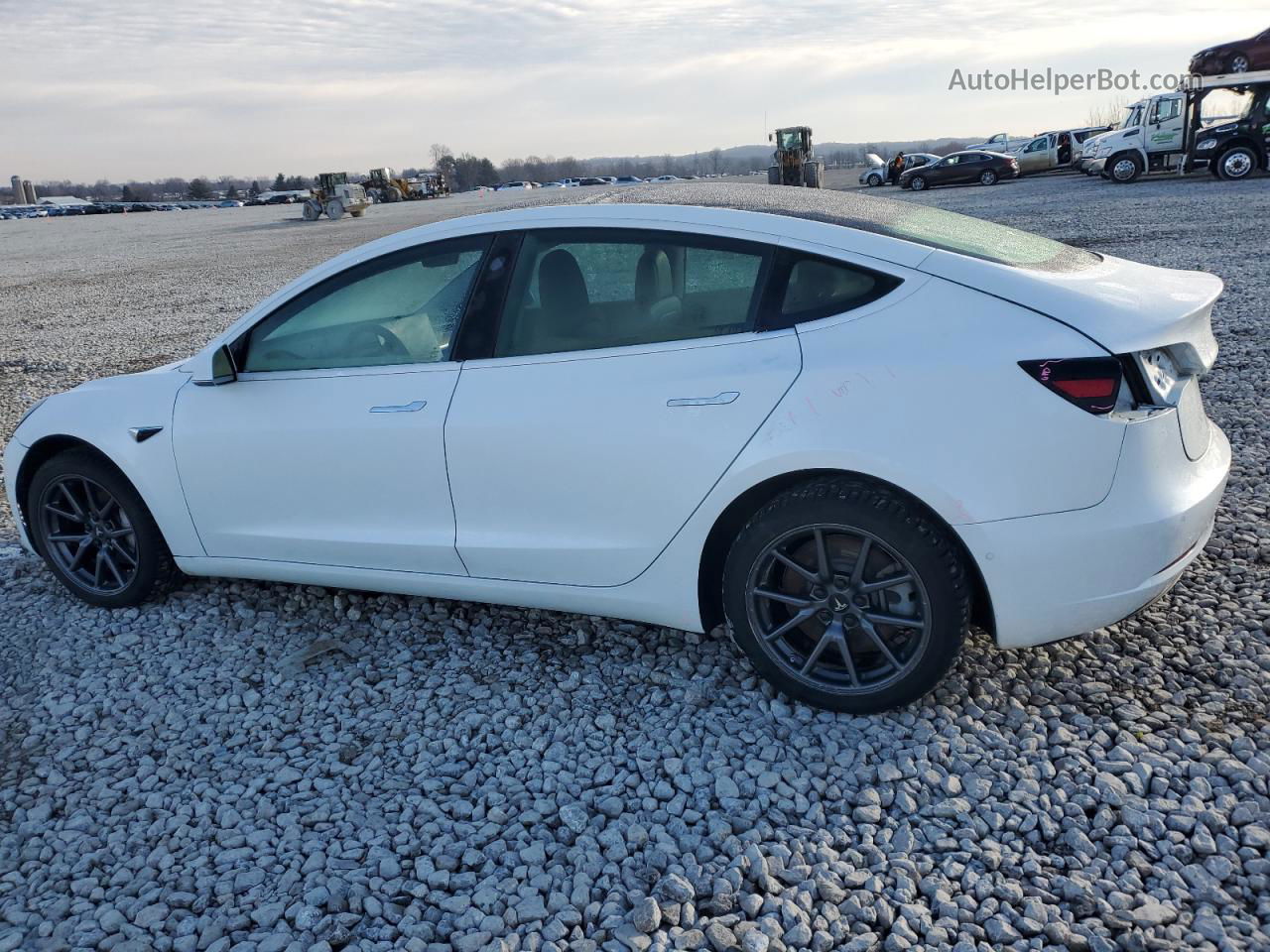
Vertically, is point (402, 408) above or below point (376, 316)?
below

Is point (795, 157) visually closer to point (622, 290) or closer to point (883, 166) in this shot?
point (883, 166)

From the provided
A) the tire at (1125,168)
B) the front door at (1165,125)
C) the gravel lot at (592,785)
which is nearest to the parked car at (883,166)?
the tire at (1125,168)

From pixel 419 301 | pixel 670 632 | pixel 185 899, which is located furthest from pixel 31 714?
pixel 670 632

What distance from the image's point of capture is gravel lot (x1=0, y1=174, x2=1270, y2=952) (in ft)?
7.82

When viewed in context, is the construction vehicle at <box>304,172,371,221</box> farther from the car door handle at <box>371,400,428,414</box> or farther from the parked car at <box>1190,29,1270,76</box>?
the car door handle at <box>371,400,428,414</box>

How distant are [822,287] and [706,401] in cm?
50

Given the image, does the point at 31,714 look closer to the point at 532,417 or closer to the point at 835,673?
the point at 532,417

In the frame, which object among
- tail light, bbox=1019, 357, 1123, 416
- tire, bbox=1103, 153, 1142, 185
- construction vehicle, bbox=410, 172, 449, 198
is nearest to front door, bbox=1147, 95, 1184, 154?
tire, bbox=1103, 153, 1142, 185

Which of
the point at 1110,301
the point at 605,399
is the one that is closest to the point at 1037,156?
the point at 1110,301

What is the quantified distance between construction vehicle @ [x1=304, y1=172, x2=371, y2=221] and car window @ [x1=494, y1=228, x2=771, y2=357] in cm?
4411

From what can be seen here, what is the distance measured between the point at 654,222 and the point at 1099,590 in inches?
70.6

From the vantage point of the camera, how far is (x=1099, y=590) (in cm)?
279

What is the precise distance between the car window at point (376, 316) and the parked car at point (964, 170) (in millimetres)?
35414

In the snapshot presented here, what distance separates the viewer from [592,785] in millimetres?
2920
